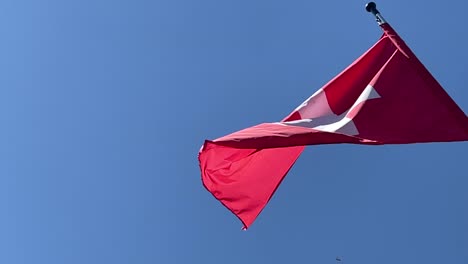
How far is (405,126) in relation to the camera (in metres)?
9.87

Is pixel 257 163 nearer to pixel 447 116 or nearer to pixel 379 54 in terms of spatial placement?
pixel 379 54

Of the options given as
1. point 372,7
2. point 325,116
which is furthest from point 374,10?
point 325,116

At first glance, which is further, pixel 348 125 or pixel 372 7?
pixel 372 7

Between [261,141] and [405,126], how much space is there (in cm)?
205

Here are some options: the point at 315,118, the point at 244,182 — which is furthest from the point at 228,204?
the point at 315,118

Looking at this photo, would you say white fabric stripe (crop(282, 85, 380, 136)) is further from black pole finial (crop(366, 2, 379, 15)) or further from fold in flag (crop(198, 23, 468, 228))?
black pole finial (crop(366, 2, 379, 15))

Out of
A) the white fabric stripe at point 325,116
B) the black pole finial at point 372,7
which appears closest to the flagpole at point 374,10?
the black pole finial at point 372,7

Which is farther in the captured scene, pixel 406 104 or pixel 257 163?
pixel 257 163

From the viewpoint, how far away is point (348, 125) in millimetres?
10250

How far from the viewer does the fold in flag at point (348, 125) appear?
31.8 feet

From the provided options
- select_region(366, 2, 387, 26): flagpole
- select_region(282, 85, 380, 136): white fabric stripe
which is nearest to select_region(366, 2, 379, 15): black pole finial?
select_region(366, 2, 387, 26): flagpole

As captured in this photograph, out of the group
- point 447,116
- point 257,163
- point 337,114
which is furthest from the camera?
point 257,163

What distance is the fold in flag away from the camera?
9.68m

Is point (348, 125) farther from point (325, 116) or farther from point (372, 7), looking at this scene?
point (372, 7)
